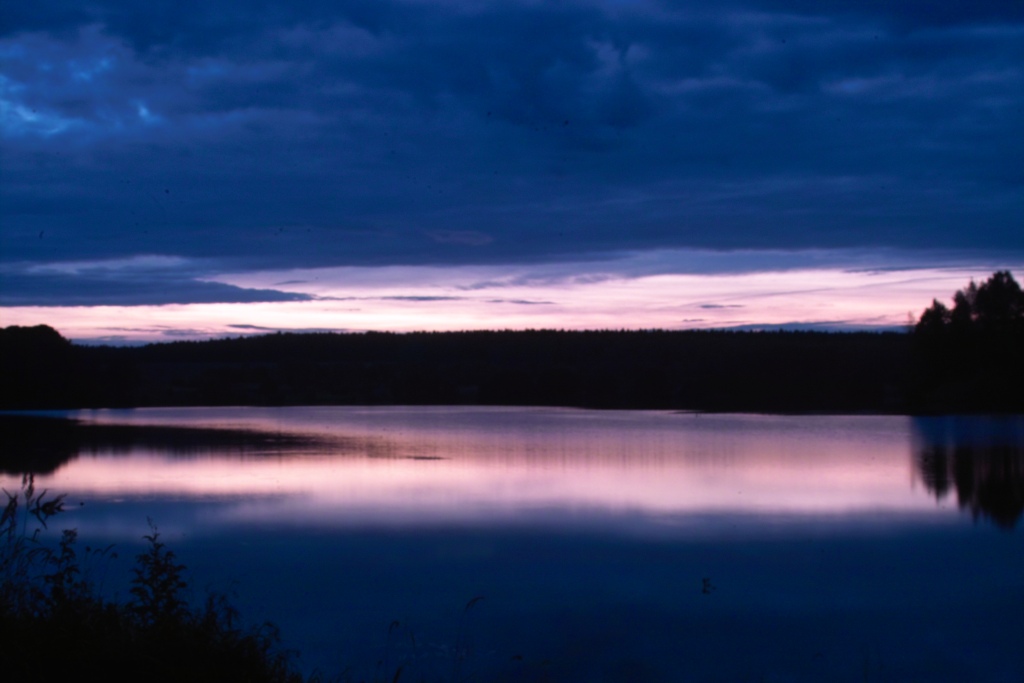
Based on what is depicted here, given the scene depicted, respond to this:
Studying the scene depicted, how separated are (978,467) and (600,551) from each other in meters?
9.35

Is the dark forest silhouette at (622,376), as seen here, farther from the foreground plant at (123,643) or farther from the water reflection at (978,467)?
the foreground plant at (123,643)

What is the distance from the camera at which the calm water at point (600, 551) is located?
623 cm

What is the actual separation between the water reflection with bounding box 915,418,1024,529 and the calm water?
3.5 inches

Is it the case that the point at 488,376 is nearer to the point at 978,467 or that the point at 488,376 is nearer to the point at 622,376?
the point at 622,376

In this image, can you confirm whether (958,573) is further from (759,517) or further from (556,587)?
(556,587)

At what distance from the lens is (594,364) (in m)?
58.8

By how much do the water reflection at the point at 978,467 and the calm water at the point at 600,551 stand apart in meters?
0.09

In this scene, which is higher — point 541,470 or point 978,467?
point 541,470

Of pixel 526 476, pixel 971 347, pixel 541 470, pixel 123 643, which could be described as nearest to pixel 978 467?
pixel 541 470

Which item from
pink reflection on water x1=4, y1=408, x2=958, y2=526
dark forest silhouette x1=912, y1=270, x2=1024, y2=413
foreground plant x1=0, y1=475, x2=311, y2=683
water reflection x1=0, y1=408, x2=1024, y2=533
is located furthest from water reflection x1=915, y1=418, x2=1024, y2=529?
dark forest silhouette x1=912, y1=270, x2=1024, y2=413

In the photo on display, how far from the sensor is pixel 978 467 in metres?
15.3

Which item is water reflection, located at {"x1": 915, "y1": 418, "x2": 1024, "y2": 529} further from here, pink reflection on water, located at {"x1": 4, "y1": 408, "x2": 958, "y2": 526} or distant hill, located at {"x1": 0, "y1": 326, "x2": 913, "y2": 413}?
distant hill, located at {"x1": 0, "y1": 326, "x2": 913, "y2": 413}

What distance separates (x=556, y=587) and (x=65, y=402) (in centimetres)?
3670

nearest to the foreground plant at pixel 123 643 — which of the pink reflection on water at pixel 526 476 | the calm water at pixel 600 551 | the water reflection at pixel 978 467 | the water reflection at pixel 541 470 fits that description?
the calm water at pixel 600 551
